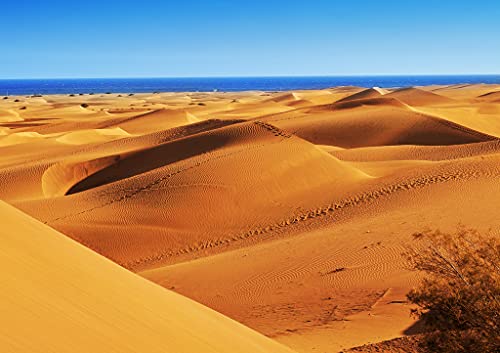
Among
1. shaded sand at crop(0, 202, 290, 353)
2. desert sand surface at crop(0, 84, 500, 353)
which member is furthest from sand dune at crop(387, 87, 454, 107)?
shaded sand at crop(0, 202, 290, 353)

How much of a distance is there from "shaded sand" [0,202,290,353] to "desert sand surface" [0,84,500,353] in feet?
0.09

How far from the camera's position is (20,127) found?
159 feet

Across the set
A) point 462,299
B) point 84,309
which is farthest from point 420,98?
point 84,309

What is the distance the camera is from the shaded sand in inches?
197

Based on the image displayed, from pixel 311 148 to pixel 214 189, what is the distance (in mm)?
5178

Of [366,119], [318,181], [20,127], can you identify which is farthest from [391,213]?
[20,127]

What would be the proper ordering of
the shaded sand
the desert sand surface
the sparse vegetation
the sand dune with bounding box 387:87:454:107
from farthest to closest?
the sand dune with bounding box 387:87:454:107 → the sparse vegetation → the desert sand surface → the shaded sand

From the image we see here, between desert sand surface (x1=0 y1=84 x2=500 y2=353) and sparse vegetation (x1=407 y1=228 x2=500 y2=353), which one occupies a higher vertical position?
sparse vegetation (x1=407 y1=228 x2=500 y2=353)

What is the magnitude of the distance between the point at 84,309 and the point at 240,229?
11.1m

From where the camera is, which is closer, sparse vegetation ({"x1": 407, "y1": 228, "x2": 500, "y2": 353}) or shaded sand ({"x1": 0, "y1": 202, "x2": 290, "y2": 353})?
shaded sand ({"x1": 0, "y1": 202, "x2": 290, "y2": 353})

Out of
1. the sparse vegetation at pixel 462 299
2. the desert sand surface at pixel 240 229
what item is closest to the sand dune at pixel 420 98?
the desert sand surface at pixel 240 229

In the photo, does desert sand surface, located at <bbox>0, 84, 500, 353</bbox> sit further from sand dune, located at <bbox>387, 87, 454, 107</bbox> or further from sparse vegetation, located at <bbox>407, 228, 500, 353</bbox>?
sand dune, located at <bbox>387, 87, 454, 107</bbox>

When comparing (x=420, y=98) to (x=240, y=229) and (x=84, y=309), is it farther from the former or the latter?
(x=84, y=309)

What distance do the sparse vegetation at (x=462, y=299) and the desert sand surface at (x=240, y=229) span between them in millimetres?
1021
